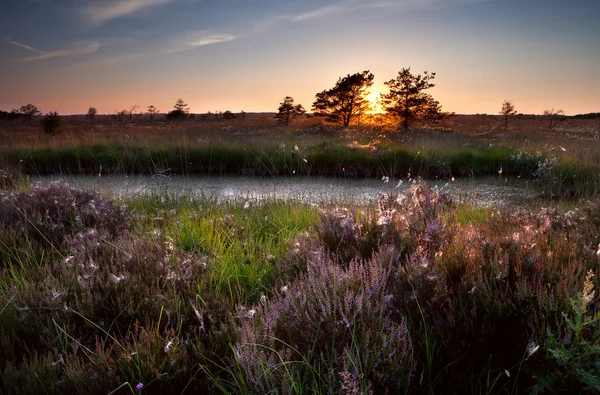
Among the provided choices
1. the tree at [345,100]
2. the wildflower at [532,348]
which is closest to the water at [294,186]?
the wildflower at [532,348]

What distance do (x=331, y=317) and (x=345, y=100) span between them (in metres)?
36.3

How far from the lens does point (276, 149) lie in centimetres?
1366

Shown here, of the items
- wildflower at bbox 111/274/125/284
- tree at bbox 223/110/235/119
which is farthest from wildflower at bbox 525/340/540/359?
tree at bbox 223/110/235/119

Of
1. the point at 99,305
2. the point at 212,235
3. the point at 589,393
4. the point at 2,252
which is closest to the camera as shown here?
the point at 589,393

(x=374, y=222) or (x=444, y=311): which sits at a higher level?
(x=374, y=222)

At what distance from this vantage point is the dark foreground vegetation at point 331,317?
70.6 inches

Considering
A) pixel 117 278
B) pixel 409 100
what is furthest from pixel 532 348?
pixel 409 100

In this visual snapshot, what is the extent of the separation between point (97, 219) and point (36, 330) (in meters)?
2.38

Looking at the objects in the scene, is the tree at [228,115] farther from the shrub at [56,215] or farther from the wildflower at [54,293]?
the wildflower at [54,293]

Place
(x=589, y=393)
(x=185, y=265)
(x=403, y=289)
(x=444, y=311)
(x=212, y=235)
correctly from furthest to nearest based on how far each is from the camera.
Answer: (x=212, y=235)
(x=185, y=265)
(x=403, y=289)
(x=444, y=311)
(x=589, y=393)

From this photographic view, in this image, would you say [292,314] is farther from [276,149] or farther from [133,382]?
[276,149]

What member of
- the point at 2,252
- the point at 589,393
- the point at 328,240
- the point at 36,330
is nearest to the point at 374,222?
the point at 328,240

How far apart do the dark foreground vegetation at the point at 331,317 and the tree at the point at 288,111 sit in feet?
158

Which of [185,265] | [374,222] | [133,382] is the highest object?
[374,222]
